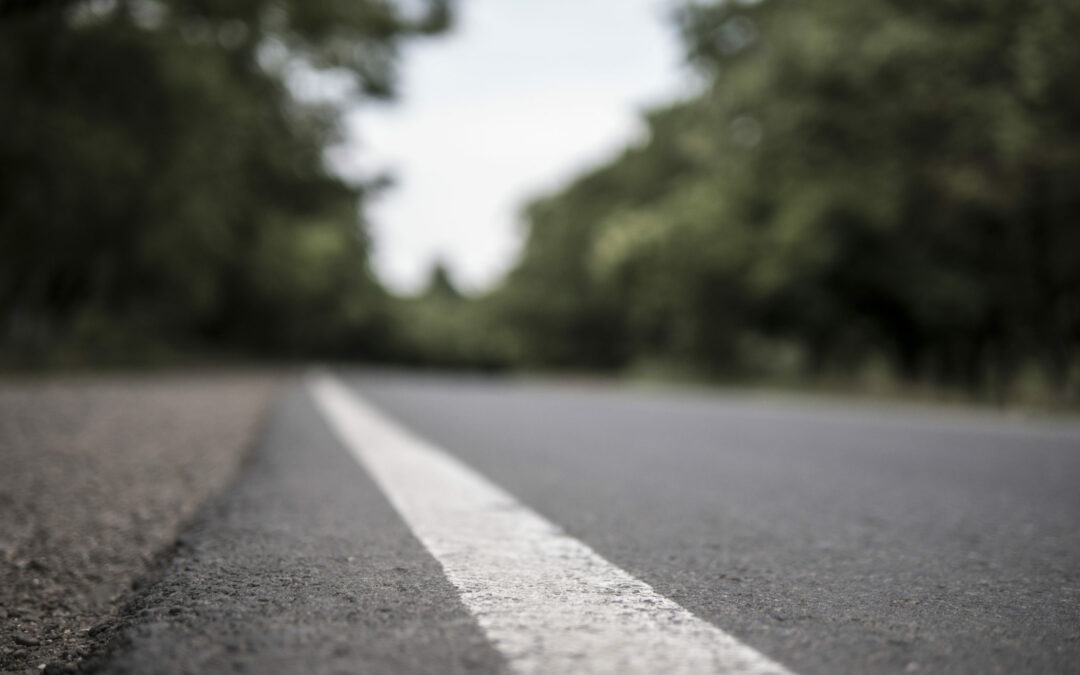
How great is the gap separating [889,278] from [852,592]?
55.3 feet

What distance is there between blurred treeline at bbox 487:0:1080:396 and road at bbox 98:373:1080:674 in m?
9.33

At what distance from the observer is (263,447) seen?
4316 millimetres

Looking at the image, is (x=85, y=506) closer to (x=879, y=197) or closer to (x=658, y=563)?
(x=658, y=563)

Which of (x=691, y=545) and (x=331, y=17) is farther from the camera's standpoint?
(x=331, y=17)

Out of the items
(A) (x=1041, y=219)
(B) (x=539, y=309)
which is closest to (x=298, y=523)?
(A) (x=1041, y=219)

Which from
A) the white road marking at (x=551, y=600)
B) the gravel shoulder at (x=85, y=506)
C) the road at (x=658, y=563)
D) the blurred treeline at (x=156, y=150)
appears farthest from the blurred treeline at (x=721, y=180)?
the white road marking at (x=551, y=600)

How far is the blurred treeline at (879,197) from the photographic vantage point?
38.5 feet

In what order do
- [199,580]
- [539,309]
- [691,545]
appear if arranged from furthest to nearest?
[539,309]
[691,545]
[199,580]

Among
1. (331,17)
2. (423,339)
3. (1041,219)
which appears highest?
(331,17)

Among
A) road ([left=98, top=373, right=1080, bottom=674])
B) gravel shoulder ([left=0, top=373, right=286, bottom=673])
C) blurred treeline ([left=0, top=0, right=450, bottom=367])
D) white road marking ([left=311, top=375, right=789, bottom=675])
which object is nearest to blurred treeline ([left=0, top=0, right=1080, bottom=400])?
blurred treeline ([left=0, top=0, right=450, bottom=367])

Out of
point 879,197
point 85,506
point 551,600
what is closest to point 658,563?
point 551,600

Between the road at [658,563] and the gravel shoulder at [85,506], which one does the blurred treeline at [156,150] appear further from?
the road at [658,563]

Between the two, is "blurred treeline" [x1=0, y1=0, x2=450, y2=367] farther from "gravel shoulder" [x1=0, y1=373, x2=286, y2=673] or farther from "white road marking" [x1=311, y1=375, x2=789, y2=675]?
"white road marking" [x1=311, y1=375, x2=789, y2=675]

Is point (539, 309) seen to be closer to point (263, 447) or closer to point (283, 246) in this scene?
point (283, 246)
